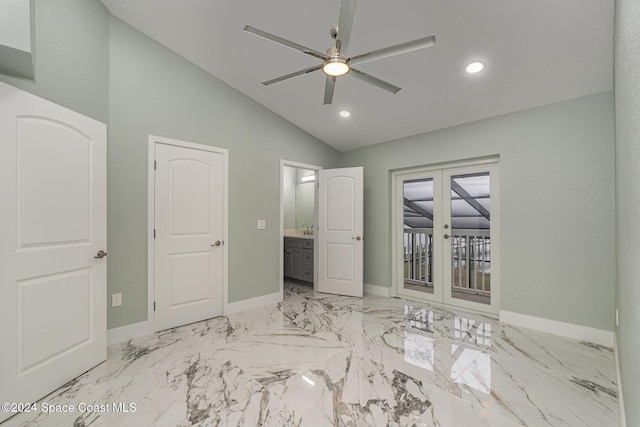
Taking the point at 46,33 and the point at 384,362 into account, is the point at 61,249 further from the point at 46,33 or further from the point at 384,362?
the point at 384,362

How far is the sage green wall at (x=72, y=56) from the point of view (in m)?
1.97

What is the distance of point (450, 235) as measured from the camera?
12.7 feet

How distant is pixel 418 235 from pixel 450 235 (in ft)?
1.80

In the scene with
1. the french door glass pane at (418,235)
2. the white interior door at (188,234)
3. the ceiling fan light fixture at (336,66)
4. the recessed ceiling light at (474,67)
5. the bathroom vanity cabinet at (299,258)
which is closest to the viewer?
the ceiling fan light fixture at (336,66)


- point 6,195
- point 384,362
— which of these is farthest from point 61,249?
point 384,362

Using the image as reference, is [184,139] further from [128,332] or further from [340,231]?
[340,231]

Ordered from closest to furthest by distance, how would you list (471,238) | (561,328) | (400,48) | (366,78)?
(400,48) < (366,78) < (561,328) < (471,238)

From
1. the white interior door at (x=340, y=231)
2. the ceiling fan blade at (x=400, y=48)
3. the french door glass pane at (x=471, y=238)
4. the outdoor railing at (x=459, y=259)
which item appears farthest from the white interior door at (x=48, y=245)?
the french door glass pane at (x=471, y=238)

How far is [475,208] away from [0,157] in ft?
14.8

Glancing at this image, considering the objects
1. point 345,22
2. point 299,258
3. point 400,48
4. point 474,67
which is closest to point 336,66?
point 345,22

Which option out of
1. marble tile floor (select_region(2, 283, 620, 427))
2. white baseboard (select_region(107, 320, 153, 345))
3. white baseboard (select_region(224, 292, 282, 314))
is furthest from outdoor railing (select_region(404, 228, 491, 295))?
white baseboard (select_region(107, 320, 153, 345))

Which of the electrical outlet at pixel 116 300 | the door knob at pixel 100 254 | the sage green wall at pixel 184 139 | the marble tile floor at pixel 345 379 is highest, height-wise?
the sage green wall at pixel 184 139

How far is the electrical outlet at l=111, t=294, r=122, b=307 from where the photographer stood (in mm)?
2689

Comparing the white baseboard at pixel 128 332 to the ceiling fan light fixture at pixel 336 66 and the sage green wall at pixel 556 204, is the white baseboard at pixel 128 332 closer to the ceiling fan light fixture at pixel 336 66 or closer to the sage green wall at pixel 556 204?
the ceiling fan light fixture at pixel 336 66
